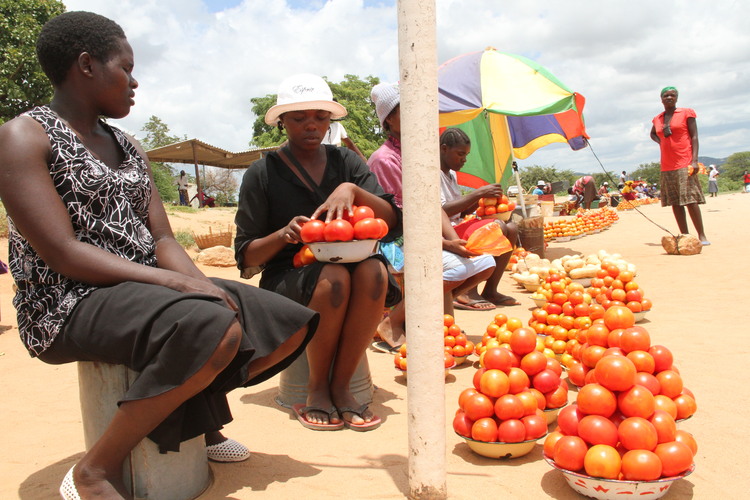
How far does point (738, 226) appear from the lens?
42.0 ft

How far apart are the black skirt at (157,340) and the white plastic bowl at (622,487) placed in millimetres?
1279

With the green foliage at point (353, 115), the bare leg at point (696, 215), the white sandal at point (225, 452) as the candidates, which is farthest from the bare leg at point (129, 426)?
the green foliage at point (353, 115)

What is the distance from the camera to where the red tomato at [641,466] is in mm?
1973

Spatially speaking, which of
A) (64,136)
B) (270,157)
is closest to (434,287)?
(64,136)

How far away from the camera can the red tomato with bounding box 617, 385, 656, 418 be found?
2.12 meters

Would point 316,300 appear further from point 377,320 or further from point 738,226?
point 738,226

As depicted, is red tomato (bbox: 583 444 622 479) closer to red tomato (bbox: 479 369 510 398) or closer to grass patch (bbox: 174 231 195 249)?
red tomato (bbox: 479 369 510 398)

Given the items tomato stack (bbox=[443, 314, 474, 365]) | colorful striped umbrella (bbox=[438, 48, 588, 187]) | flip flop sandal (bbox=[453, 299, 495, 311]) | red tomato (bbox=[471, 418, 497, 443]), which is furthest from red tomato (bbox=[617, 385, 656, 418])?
colorful striped umbrella (bbox=[438, 48, 588, 187])

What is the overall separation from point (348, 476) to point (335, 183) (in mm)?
1690

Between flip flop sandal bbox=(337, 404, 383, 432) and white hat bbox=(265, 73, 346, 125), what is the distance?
64.9 inches

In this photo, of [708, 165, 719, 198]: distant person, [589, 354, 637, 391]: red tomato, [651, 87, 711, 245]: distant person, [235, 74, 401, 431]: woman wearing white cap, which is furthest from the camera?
[708, 165, 719, 198]: distant person

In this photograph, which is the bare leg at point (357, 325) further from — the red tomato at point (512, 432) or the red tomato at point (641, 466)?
the red tomato at point (641, 466)

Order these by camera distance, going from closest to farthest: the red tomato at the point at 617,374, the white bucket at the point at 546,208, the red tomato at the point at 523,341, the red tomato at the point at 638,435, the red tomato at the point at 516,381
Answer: the red tomato at the point at 638,435, the red tomato at the point at 617,374, the red tomato at the point at 516,381, the red tomato at the point at 523,341, the white bucket at the point at 546,208

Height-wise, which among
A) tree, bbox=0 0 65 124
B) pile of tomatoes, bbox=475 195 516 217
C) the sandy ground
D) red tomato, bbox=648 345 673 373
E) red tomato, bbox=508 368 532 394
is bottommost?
the sandy ground
